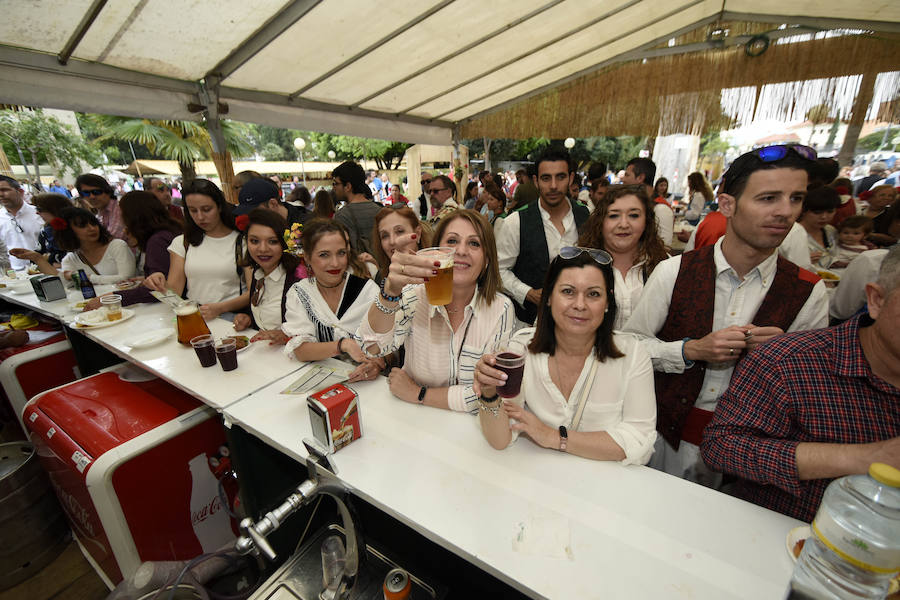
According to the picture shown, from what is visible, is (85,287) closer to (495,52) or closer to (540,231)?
(540,231)

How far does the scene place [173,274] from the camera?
3336 mm

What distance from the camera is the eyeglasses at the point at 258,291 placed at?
2.89m

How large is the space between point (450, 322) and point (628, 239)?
56.3 inches

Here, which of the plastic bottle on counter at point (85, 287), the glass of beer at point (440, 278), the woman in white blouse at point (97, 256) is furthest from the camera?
the woman in white blouse at point (97, 256)

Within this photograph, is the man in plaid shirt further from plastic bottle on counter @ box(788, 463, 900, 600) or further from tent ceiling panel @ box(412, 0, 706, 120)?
tent ceiling panel @ box(412, 0, 706, 120)

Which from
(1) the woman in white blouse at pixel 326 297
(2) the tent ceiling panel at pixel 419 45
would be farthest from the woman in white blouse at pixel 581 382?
(2) the tent ceiling panel at pixel 419 45

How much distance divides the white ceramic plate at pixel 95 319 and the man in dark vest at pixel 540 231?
3.17 m

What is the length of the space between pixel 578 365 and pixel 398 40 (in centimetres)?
476

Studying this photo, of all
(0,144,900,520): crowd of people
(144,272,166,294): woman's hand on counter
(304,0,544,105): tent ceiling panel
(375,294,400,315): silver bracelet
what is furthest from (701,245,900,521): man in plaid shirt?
(304,0,544,105): tent ceiling panel

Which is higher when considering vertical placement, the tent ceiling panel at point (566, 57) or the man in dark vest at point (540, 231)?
the tent ceiling panel at point (566, 57)

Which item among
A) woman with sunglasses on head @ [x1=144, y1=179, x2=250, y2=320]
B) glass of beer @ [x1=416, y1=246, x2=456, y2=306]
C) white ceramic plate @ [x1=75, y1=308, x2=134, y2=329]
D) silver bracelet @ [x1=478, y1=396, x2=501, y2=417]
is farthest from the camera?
woman with sunglasses on head @ [x1=144, y1=179, x2=250, y2=320]

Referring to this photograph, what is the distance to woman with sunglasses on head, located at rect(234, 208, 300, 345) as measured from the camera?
2742mm

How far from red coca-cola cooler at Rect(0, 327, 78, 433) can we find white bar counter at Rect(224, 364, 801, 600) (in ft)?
9.75

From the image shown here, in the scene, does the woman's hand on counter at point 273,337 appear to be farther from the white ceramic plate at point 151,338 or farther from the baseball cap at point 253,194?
the baseball cap at point 253,194
